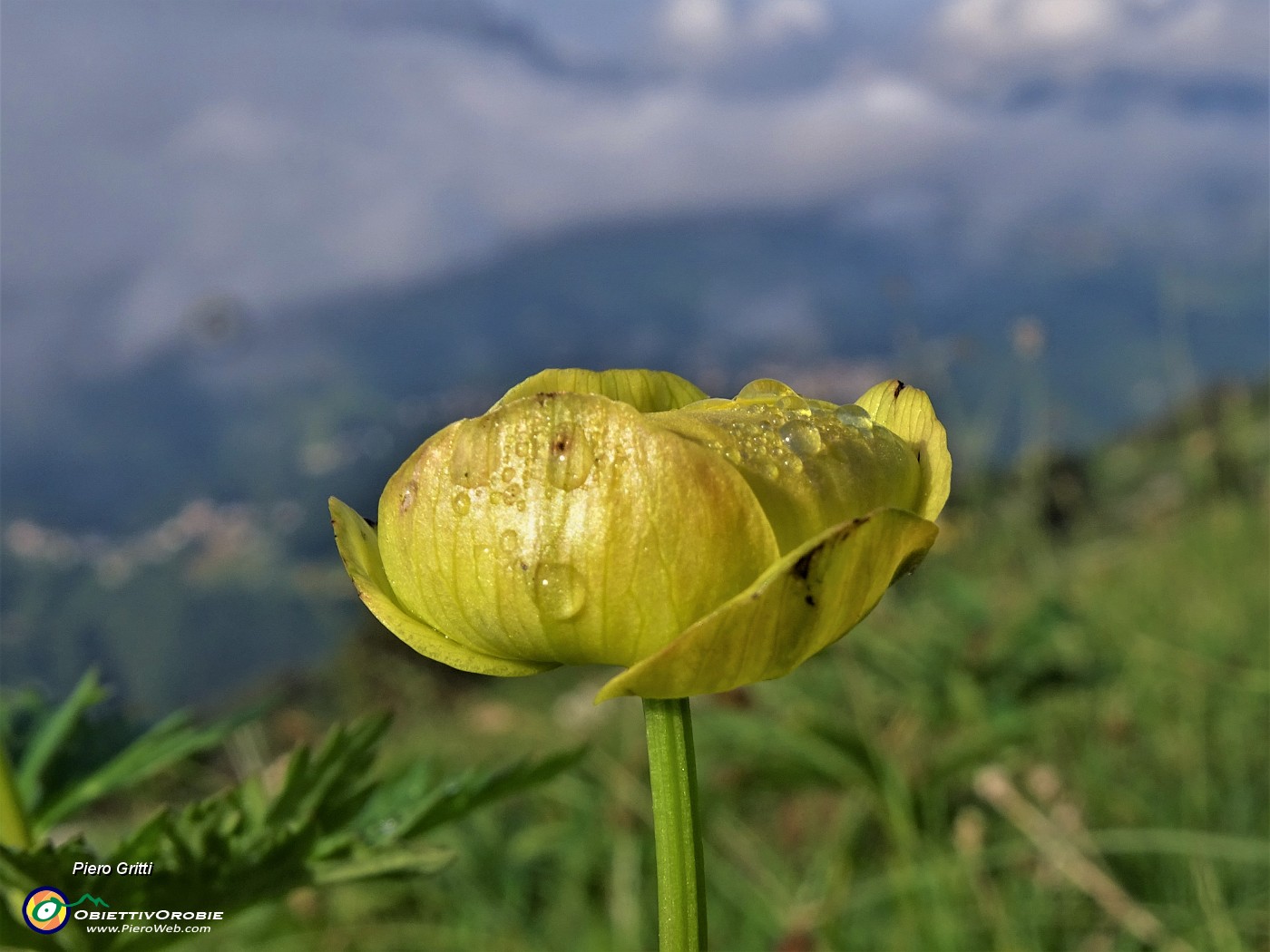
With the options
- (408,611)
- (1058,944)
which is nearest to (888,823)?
(1058,944)

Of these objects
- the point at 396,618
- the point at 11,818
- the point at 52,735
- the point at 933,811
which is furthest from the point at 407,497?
the point at 933,811

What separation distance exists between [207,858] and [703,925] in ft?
0.87

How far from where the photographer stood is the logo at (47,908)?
1.52 feet

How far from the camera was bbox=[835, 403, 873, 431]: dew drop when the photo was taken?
0.40m

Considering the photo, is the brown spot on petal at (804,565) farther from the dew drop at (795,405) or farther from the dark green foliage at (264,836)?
the dark green foliage at (264,836)

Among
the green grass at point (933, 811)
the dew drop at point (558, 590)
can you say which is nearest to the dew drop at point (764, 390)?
the dew drop at point (558, 590)

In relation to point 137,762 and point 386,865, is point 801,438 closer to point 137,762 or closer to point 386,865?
point 386,865

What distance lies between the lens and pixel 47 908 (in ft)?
1.54

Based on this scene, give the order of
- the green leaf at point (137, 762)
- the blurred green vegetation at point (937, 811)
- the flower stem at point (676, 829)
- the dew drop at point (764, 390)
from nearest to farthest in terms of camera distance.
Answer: the flower stem at point (676, 829) < the dew drop at point (764, 390) < the green leaf at point (137, 762) < the blurred green vegetation at point (937, 811)

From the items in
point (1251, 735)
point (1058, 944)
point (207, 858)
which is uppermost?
point (1251, 735)

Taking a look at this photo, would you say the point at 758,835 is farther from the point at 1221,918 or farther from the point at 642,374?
the point at 642,374

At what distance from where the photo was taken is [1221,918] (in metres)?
1.08

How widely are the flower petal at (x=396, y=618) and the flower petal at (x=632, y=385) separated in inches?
3.7

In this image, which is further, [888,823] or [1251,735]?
[1251,735]
